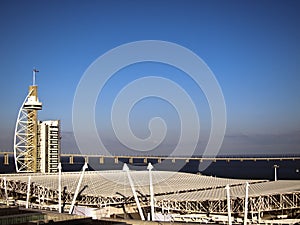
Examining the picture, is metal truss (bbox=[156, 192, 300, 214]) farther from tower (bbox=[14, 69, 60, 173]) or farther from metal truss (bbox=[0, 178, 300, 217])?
tower (bbox=[14, 69, 60, 173])

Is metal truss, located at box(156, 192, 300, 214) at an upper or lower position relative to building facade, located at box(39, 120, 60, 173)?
lower

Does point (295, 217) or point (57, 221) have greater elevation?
point (57, 221)

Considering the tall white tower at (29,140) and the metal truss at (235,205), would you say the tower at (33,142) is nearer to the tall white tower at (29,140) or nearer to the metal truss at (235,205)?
the tall white tower at (29,140)

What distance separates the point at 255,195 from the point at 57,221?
47.6 feet

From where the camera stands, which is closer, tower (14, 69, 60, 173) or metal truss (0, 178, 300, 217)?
metal truss (0, 178, 300, 217)

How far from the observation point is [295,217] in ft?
98.7

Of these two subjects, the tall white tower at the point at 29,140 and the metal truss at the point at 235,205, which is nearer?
the metal truss at the point at 235,205

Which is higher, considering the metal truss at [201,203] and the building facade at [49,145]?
the building facade at [49,145]

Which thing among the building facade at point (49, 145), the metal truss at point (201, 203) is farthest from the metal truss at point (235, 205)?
the building facade at point (49, 145)

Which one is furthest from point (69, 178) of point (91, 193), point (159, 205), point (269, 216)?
point (269, 216)

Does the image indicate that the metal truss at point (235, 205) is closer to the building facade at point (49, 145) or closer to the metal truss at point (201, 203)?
the metal truss at point (201, 203)

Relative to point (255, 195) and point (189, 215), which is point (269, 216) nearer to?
point (255, 195)

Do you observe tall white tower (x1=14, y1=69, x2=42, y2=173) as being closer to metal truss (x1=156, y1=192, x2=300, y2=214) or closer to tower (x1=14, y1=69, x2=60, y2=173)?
tower (x1=14, y1=69, x2=60, y2=173)

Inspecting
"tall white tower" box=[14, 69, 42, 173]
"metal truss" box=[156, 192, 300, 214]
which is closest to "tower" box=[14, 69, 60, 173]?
"tall white tower" box=[14, 69, 42, 173]
